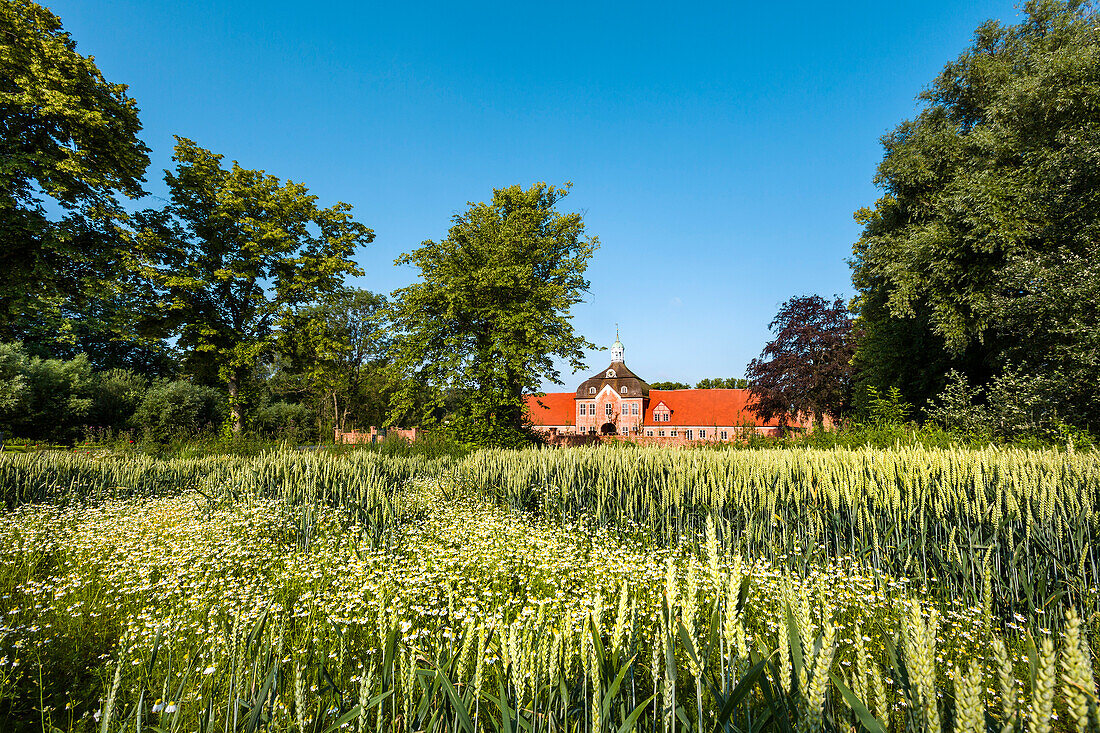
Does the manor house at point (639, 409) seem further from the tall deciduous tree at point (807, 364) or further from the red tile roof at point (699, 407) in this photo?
the tall deciduous tree at point (807, 364)

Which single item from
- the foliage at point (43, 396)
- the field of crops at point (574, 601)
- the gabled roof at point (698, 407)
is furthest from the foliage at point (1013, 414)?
the gabled roof at point (698, 407)

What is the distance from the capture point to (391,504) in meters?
5.89

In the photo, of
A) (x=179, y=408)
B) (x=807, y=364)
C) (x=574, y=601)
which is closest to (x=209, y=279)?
(x=179, y=408)

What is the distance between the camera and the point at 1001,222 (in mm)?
12023

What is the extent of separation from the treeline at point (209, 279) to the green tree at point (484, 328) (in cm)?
8

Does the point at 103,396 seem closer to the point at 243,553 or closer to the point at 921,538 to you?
the point at 243,553

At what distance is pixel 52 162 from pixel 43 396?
1411 cm

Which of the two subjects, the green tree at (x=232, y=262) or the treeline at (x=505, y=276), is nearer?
the treeline at (x=505, y=276)

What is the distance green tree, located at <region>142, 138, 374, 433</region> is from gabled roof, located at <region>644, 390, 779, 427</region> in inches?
1470

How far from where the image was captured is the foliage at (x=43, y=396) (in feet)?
60.2

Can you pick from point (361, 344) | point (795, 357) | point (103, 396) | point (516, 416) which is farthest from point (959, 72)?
point (361, 344)

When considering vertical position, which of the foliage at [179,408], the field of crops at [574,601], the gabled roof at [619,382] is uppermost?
the gabled roof at [619,382]

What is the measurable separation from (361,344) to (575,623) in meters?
43.0

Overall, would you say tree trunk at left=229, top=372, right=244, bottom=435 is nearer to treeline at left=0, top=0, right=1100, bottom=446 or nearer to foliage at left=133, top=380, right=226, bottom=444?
treeline at left=0, top=0, right=1100, bottom=446
